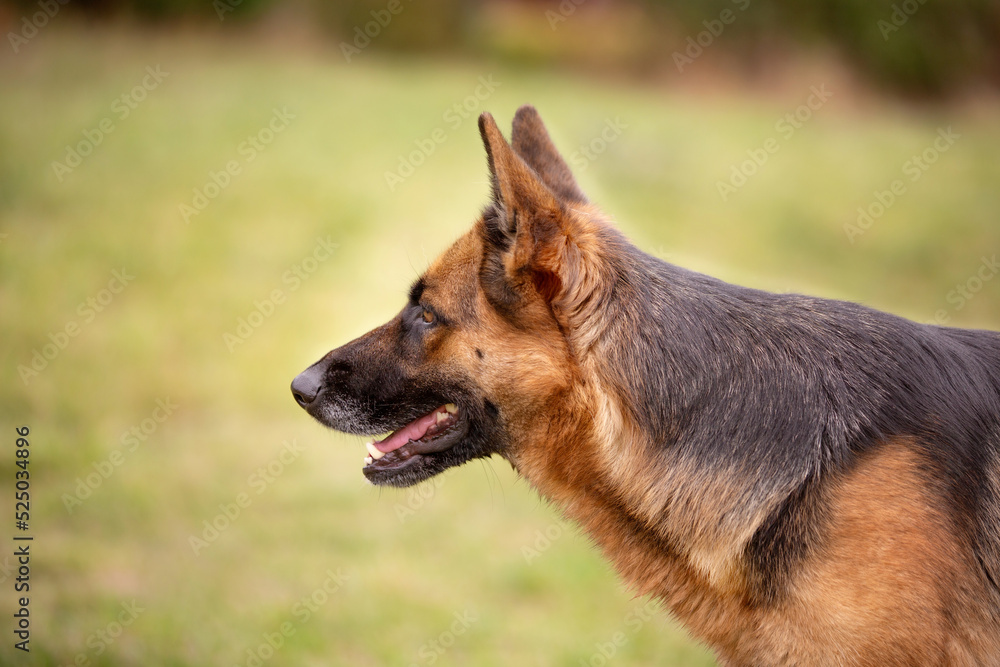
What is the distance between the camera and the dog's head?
3256mm

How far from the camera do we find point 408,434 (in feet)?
12.4

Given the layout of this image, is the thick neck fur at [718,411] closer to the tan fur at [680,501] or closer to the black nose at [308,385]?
the tan fur at [680,501]

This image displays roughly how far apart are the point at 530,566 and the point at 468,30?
63.8ft

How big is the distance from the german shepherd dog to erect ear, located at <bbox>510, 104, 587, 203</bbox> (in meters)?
0.66

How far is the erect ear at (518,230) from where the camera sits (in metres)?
3.10

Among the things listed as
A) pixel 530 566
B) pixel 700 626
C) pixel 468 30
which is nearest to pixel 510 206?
pixel 700 626

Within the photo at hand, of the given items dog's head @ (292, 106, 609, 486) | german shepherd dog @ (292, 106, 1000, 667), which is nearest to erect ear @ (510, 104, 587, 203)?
dog's head @ (292, 106, 609, 486)

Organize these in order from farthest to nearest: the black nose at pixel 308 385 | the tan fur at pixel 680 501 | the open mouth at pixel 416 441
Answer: the black nose at pixel 308 385 < the open mouth at pixel 416 441 < the tan fur at pixel 680 501

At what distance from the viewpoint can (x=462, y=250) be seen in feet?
11.9

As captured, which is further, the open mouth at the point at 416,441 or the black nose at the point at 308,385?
the black nose at the point at 308,385

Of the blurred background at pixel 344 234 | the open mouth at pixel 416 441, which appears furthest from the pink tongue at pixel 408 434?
the blurred background at pixel 344 234

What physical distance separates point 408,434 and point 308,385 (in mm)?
573

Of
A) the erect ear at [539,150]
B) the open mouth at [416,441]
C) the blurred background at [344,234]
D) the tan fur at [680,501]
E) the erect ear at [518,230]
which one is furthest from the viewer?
the blurred background at [344,234]

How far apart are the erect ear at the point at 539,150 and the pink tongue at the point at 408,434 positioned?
4.84ft
